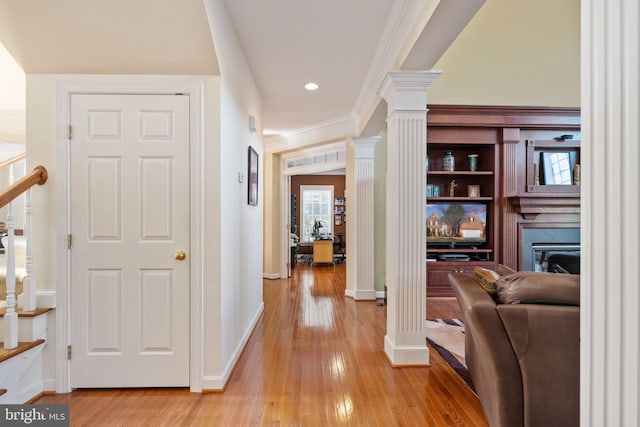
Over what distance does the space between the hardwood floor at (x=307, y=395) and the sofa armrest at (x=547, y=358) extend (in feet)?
1.55

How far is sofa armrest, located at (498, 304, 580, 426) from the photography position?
162cm

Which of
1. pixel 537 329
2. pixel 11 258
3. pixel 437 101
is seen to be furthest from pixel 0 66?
pixel 437 101

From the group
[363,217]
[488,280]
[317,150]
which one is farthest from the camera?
[317,150]

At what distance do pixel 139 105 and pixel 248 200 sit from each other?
135 cm

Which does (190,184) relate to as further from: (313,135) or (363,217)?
(313,135)

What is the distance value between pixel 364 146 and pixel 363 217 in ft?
3.59

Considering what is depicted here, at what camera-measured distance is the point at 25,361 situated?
85.7 inches

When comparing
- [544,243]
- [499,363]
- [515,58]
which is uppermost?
[515,58]

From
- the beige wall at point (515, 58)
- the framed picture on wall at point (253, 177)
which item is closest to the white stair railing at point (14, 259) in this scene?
the framed picture on wall at point (253, 177)

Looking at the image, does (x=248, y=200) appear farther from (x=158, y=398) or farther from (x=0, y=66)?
(x=0, y=66)

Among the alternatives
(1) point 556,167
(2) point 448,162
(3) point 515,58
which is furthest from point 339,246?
(3) point 515,58

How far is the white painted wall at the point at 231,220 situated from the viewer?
237cm

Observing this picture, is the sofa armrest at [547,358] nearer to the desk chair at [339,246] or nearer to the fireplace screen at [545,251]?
the fireplace screen at [545,251]

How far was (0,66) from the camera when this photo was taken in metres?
3.06
